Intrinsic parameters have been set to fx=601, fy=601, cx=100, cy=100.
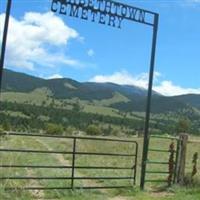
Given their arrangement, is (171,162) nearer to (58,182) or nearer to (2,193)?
(58,182)

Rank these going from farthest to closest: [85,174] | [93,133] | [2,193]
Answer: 1. [93,133]
2. [85,174]
3. [2,193]

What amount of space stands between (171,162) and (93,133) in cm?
11149

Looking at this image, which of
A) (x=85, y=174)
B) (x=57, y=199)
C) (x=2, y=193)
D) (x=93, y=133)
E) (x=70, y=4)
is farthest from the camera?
(x=93, y=133)

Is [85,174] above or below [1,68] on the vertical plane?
below

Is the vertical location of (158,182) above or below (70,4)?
below

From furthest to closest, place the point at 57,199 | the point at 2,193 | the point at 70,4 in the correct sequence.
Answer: the point at 70,4
the point at 57,199
the point at 2,193

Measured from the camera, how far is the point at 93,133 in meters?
128

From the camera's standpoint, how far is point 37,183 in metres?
16.6

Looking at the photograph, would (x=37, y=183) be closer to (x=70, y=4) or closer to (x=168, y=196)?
(x=168, y=196)

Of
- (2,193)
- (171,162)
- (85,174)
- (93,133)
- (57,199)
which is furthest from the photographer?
(93,133)

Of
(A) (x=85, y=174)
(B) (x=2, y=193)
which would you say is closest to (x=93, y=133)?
(A) (x=85, y=174)

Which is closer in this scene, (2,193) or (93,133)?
(2,193)

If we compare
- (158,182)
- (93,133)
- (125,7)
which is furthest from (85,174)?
(93,133)

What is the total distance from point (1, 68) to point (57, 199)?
3169 millimetres
